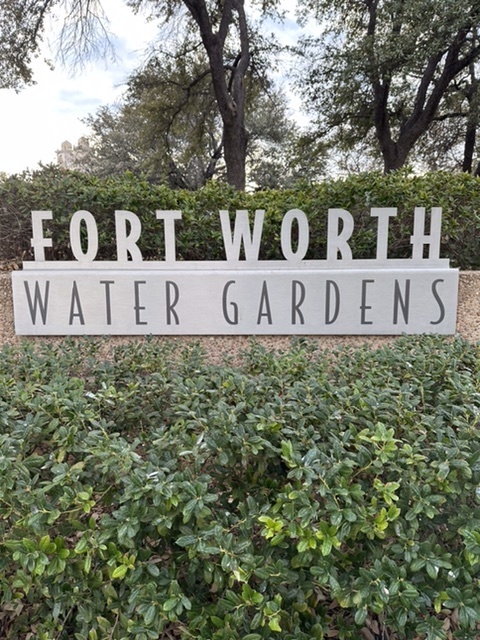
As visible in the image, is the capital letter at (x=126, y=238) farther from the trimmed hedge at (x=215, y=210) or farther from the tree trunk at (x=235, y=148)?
the tree trunk at (x=235, y=148)

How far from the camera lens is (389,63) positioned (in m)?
9.80

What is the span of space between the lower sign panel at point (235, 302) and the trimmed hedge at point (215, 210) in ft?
1.52

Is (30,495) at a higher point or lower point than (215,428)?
lower

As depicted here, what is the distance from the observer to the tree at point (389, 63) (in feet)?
28.9

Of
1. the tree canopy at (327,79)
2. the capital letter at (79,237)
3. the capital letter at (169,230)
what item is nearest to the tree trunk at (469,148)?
the tree canopy at (327,79)

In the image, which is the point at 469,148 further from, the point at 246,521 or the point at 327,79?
the point at 246,521

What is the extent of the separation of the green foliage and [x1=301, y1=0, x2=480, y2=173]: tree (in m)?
9.63

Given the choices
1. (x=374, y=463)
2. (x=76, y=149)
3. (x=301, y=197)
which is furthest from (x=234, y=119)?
(x=76, y=149)

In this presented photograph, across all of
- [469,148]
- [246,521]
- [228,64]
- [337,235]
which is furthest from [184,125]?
[246,521]

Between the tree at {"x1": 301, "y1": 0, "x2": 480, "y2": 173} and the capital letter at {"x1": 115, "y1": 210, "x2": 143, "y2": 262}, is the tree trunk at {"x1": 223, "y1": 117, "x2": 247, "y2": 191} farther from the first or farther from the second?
the capital letter at {"x1": 115, "y1": 210, "x2": 143, "y2": 262}

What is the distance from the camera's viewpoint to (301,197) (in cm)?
326

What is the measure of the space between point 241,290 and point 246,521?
162cm

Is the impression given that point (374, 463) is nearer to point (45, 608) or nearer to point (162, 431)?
point (162, 431)

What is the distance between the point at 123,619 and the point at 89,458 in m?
0.45
